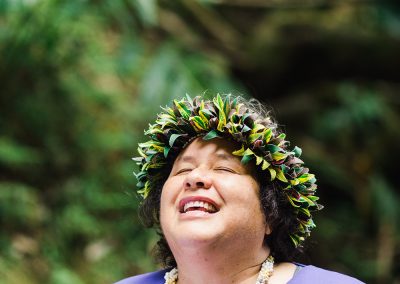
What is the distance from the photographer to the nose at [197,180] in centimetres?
185

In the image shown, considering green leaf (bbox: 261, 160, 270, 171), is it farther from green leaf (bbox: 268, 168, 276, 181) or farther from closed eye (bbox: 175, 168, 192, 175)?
closed eye (bbox: 175, 168, 192, 175)

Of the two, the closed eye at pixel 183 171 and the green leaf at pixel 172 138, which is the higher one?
the green leaf at pixel 172 138

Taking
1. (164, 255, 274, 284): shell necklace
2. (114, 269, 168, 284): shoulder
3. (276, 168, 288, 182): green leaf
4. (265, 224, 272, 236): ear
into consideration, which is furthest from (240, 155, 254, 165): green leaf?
(114, 269, 168, 284): shoulder

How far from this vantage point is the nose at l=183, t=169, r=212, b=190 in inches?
72.7

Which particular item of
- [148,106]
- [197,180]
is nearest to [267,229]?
[197,180]

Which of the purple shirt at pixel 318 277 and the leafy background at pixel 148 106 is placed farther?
the leafy background at pixel 148 106

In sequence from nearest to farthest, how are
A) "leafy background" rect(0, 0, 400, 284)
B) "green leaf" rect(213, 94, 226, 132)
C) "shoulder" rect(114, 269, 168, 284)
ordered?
"green leaf" rect(213, 94, 226, 132), "shoulder" rect(114, 269, 168, 284), "leafy background" rect(0, 0, 400, 284)

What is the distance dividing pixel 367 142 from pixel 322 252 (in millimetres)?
1241

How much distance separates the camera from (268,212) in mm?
1915

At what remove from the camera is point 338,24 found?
650cm

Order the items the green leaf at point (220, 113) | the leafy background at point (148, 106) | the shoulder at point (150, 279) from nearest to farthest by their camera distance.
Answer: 1. the green leaf at point (220, 113)
2. the shoulder at point (150, 279)
3. the leafy background at point (148, 106)

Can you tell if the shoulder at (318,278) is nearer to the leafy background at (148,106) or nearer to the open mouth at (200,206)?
the open mouth at (200,206)

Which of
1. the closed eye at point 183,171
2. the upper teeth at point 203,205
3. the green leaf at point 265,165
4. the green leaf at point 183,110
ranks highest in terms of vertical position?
the green leaf at point 183,110

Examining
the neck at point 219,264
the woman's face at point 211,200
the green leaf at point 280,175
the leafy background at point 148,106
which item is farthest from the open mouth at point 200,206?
the leafy background at point 148,106
